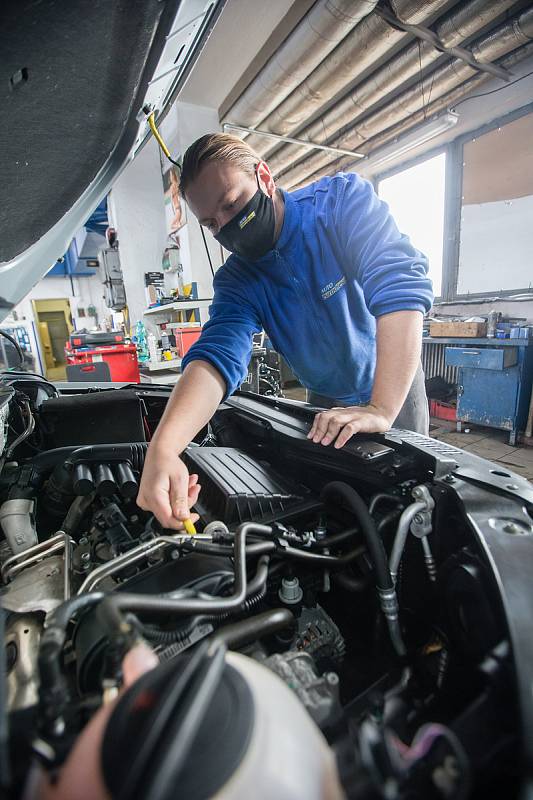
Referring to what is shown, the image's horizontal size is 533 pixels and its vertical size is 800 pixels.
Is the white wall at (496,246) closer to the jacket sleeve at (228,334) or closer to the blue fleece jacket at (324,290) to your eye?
the blue fleece jacket at (324,290)

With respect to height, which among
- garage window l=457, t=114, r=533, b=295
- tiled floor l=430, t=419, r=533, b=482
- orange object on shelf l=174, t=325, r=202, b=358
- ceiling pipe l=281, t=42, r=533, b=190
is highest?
ceiling pipe l=281, t=42, r=533, b=190

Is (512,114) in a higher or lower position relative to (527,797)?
higher

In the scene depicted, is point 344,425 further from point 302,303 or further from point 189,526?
point 302,303

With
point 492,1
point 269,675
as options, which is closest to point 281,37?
point 492,1

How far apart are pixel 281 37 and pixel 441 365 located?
3672mm

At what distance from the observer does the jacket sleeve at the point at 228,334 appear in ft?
3.52

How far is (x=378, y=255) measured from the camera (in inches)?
39.2

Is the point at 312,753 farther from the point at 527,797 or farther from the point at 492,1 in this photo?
the point at 492,1

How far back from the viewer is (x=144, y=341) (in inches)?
147

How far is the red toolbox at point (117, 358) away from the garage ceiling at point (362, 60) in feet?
8.02

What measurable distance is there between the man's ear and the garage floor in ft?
9.08

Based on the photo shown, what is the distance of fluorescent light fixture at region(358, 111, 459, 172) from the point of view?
3814 mm

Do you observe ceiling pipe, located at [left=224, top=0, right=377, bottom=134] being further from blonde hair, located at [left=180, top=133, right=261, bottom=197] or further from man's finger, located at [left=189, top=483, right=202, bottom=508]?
man's finger, located at [left=189, top=483, right=202, bottom=508]

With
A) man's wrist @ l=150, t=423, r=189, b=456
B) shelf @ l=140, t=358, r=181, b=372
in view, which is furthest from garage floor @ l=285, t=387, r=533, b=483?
man's wrist @ l=150, t=423, r=189, b=456
